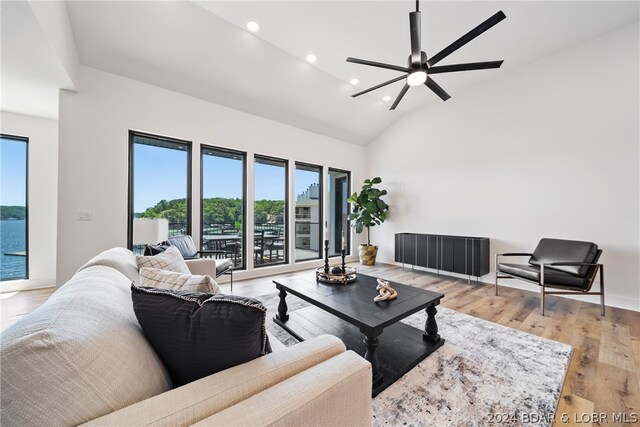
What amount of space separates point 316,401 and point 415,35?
8.76 feet

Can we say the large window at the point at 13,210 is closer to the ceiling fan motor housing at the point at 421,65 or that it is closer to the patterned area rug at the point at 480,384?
the patterned area rug at the point at 480,384

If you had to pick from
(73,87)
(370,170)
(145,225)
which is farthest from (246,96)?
(370,170)

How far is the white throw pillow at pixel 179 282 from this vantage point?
1.11 meters

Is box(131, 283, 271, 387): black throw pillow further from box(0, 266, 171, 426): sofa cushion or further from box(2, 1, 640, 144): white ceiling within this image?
box(2, 1, 640, 144): white ceiling

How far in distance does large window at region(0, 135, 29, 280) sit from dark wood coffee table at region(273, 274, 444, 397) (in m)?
4.09

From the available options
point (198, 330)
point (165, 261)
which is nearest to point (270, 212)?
point (165, 261)

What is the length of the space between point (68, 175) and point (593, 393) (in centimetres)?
535

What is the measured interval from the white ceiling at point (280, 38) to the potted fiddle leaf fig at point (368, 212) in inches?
90.7

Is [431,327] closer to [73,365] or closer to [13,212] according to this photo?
[73,365]

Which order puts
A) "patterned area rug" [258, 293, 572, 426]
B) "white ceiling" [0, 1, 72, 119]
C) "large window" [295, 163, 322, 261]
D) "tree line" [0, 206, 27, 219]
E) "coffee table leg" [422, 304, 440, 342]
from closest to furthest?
"patterned area rug" [258, 293, 572, 426], "white ceiling" [0, 1, 72, 119], "coffee table leg" [422, 304, 440, 342], "tree line" [0, 206, 27, 219], "large window" [295, 163, 322, 261]

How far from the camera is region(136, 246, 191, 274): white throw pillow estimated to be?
A: 1683 millimetres

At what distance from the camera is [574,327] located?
255 cm

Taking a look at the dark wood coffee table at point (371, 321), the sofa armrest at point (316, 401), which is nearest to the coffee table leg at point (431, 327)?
the dark wood coffee table at point (371, 321)

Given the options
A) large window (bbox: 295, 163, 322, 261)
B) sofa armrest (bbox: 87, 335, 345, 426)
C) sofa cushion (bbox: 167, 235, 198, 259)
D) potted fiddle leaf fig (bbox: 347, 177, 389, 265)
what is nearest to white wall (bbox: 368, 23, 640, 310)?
potted fiddle leaf fig (bbox: 347, 177, 389, 265)
